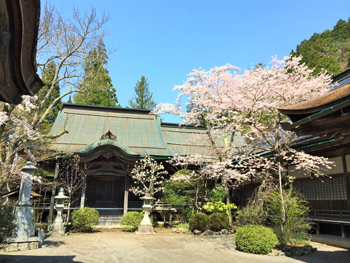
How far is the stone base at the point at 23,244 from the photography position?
8.12 meters

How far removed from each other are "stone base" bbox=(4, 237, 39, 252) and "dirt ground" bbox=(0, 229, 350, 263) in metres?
0.26

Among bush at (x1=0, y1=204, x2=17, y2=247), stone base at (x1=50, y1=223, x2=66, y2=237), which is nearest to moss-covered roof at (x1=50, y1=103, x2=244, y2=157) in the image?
stone base at (x1=50, y1=223, x2=66, y2=237)

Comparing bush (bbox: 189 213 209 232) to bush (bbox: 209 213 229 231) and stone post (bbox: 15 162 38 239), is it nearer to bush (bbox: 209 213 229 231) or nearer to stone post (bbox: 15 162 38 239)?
bush (bbox: 209 213 229 231)

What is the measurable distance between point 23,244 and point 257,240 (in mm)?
7516

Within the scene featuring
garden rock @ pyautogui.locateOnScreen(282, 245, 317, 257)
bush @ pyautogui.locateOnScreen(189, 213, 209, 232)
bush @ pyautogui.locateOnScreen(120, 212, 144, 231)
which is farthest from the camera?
bush @ pyautogui.locateOnScreen(120, 212, 144, 231)

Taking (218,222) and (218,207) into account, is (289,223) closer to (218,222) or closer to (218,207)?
(218,222)

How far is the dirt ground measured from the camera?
7.36 meters

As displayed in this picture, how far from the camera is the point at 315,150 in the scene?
10.7m

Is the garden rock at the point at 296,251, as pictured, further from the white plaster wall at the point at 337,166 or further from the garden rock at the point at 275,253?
the white plaster wall at the point at 337,166

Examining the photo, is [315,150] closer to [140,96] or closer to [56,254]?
[56,254]

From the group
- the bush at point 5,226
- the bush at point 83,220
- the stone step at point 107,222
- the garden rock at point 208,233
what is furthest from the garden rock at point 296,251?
the stone step at point 107,222

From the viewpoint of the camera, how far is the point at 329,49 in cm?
4141

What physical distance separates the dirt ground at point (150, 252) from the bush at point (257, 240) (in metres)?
0.25

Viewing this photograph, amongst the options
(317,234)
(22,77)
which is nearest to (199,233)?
(317,234)
